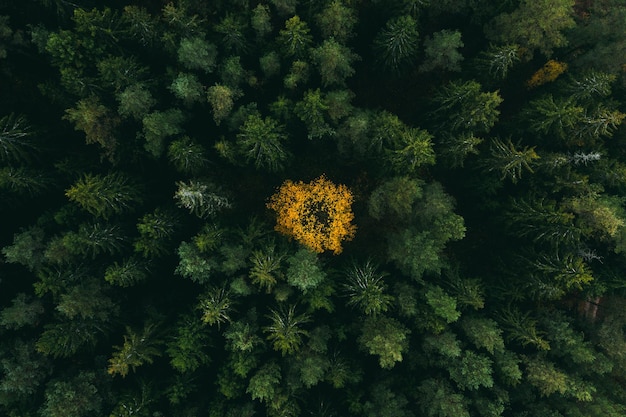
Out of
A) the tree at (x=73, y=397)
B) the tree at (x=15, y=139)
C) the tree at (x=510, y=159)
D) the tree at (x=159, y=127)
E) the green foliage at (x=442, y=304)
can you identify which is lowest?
the tree at (x=73, y=397)

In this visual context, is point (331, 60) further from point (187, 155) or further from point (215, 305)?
point (215, 305)

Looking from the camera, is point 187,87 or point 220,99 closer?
point 187,87

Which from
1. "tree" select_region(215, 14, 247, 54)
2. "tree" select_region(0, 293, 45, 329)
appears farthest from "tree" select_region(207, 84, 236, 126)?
"tree" select_region(0, 293, 45, 329)

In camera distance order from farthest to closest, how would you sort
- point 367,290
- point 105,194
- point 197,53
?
point 367,290, point 197,53, point 105,194

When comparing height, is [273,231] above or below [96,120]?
below

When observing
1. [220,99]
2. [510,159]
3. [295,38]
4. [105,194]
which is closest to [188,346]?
[105,194]

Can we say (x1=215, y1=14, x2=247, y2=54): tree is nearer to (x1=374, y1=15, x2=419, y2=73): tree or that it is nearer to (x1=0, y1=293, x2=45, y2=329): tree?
(x1=374, y1=15, x2=419, y2=73): tree

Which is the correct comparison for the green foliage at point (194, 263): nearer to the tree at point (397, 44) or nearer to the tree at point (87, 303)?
the tree at point (87, 303)

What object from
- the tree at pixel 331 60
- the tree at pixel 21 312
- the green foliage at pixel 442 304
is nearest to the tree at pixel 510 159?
the green foliage at pixel 442 304
